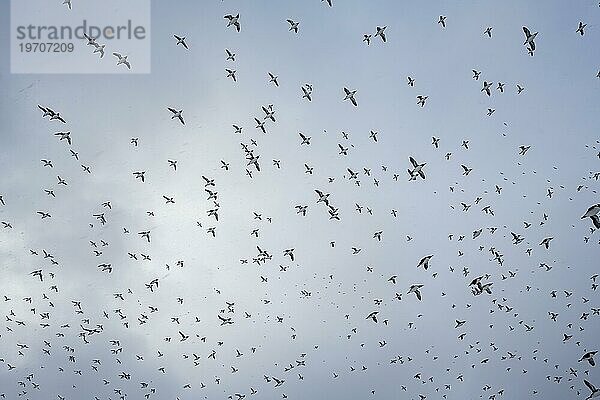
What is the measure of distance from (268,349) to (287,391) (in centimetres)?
2646

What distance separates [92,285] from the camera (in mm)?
80750

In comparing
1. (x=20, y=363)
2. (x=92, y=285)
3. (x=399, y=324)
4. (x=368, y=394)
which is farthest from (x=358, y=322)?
(x=20, y=363)

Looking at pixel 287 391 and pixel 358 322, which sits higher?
pixel 358 322

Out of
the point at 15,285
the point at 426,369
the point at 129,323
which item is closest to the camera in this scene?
the point at 15,285

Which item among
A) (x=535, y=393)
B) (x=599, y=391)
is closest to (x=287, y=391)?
(x=535, y=393)

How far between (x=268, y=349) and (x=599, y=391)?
90.2m

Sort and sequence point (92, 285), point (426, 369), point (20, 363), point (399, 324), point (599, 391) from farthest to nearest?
point (426, 369)
point (399, 324)
point (20, 363)
point (92, 285)
point (599, 391)

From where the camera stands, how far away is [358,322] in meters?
113

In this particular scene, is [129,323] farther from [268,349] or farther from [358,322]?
[358,322]

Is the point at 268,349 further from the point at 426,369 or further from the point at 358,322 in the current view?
the point at 426,369

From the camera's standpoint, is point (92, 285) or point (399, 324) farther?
point (399, 324)

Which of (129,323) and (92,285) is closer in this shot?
(92,285)

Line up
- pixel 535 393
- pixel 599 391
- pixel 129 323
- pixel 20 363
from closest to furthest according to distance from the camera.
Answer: pixel 599 391
pixel 20 363
pixel 129 323
pixel 535 393

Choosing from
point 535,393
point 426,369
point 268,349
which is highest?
point 268,349
